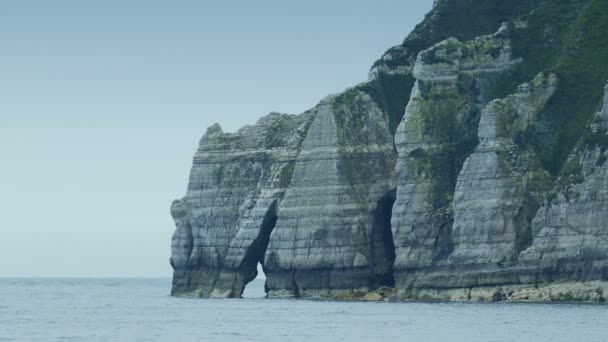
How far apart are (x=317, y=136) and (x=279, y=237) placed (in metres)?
8.50

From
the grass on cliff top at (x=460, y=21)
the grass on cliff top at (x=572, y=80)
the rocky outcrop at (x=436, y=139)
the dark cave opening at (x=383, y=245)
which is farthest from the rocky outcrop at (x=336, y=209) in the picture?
the grass on cliff top at (x=572, y=80)

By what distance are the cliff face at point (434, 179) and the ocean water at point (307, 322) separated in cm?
395

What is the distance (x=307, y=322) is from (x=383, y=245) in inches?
1179

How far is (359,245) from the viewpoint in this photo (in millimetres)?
141500

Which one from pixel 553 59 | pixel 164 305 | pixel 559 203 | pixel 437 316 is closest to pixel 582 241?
pixel 559 203

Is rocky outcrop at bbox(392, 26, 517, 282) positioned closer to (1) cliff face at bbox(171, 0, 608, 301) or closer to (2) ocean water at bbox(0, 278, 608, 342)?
(1) cliff face at bbox(171, 0, 608, 301)

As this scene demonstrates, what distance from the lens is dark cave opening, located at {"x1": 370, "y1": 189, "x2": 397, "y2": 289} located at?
143250 millimetres

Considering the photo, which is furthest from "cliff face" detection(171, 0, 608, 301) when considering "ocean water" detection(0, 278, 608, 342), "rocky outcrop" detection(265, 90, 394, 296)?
"ocean water" detection(0, 278, 608, 342)

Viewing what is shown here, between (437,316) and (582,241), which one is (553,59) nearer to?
(582,241)

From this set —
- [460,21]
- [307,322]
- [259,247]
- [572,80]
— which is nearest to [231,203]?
[259,247]

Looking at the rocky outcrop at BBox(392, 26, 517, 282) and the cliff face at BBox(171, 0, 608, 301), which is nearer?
the cliff face at BBox(171, 0, 608, 301)

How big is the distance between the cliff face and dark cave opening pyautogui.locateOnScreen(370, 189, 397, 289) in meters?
0.15

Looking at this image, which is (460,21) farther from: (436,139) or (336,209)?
(336,209)

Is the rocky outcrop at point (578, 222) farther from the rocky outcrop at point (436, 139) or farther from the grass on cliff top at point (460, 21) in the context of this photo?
the grass on cliff top at point (460, 21)
